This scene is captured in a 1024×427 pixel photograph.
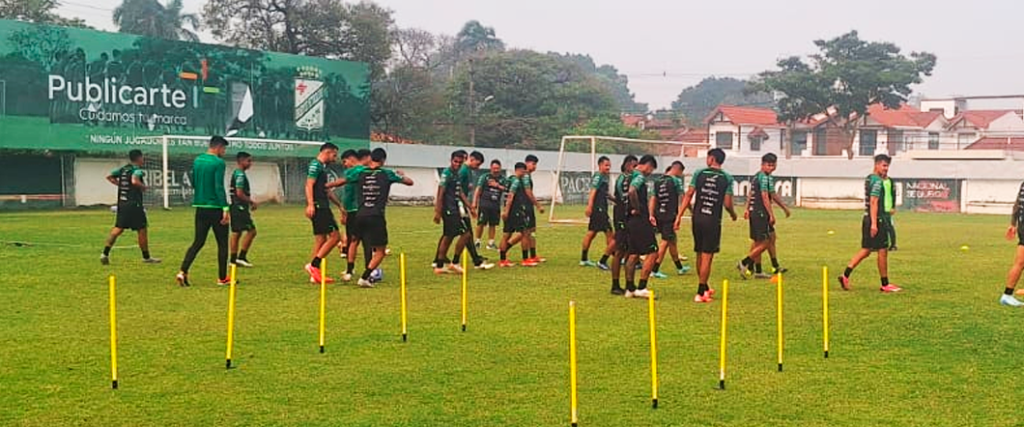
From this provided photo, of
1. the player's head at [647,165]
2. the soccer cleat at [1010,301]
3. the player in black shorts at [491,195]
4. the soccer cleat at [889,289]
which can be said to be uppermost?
the player's head at [647,165]

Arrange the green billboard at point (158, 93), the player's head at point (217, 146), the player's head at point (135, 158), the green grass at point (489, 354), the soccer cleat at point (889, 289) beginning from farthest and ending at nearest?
the green billboard at point (158, 93) < the player's head at point (135, 158) < the soccer cleat at point (889, 289) < the player's head at point (217, 146) < the green grass at point (489, 354)

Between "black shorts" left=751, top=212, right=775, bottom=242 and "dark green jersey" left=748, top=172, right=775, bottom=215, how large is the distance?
0.08m

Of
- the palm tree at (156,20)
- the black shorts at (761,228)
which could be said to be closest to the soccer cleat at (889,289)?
the black shorts at (761,228)

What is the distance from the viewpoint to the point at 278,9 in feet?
187

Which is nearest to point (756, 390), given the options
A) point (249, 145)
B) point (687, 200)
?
point (687, 200)

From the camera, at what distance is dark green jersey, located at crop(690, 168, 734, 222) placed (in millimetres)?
12148

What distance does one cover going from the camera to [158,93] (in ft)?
128

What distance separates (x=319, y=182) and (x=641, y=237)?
4.70 m

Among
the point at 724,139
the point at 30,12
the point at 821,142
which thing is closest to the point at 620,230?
the point at 30,12

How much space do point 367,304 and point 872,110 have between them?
270 ft

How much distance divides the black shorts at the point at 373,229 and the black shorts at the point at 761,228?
561 centimetres

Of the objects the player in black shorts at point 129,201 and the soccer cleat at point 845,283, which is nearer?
the soccer cleat at point 845,283

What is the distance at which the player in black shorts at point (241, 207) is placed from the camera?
15.1 meters

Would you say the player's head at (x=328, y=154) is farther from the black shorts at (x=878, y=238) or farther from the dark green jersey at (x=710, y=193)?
the black shorts at (x=878, y=238)
